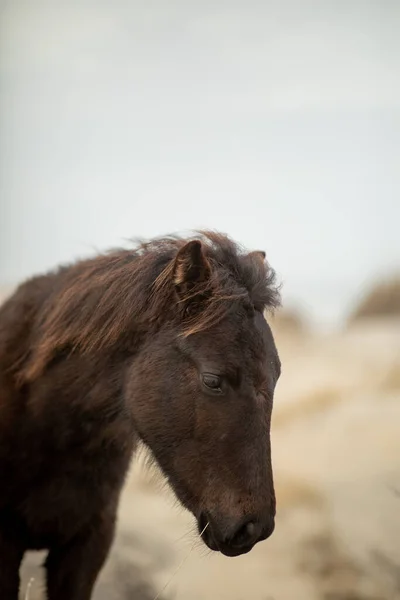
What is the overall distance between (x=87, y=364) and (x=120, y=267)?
11.4 inches

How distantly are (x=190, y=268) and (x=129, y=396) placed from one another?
0.38 m

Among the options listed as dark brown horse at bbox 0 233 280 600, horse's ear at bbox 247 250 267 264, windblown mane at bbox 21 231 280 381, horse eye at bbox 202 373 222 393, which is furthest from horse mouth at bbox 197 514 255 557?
horse's ear at bbox 247 250 267 264

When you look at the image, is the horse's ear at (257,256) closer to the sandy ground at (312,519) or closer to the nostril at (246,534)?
the nostril at (246,534)

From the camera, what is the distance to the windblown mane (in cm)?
179

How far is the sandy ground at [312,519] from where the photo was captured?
3098mm

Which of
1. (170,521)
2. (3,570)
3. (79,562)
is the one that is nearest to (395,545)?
(170,521)

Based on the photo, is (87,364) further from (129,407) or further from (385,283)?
(385,283)

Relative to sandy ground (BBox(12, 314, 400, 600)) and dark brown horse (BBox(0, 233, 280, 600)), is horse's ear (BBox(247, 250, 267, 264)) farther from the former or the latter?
sandy ground (BBox(12, 314, 400, 600))

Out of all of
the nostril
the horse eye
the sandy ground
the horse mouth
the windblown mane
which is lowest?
the sandy ground

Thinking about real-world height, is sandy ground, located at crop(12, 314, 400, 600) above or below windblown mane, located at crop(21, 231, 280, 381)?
below

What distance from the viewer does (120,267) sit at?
79.1 inches

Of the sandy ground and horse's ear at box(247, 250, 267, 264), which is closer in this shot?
horse's ear at box(247, 250, 267, 264)

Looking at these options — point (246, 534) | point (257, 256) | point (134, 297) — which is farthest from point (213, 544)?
point (257, 256)

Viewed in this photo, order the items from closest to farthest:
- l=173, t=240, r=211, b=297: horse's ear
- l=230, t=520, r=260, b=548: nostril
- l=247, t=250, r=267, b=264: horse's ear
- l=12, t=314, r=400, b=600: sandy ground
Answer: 1. l=230, t=520, r=260, b=548: nostril
2. l=173, t=240, r=211, b=297: horse's ear
3. l=247, t=250, r=267, b=264: horse's ear
4. l=12, t=314, r=400, b=600: sandy ground
